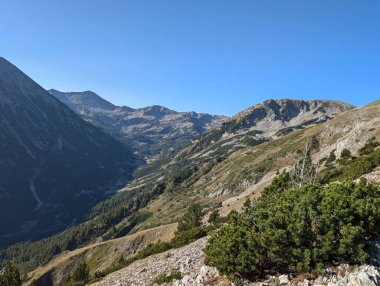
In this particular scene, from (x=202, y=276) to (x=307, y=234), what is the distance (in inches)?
401

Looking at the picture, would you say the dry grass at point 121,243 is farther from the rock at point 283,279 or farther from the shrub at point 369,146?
the rock at point 283,279

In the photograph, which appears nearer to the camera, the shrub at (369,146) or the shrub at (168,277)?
the shrub at (168,277)

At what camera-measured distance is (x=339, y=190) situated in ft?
82.8

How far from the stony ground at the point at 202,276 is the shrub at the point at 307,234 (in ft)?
2.46

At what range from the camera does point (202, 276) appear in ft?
98.1

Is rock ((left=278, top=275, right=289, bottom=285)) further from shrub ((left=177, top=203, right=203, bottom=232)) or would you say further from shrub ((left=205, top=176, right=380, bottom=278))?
shrub ((left=177, top=203, right=203, bottom=232))

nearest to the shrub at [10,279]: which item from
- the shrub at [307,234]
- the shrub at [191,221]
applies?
the shrub at [191,221]

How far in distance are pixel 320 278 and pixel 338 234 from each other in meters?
3.06

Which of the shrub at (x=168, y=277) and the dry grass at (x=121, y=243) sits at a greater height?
the shrub at (x=168, y=277)

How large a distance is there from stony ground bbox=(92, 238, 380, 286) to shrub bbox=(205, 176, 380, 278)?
0.75 meters

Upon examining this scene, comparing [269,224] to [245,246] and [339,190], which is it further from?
[339,190]

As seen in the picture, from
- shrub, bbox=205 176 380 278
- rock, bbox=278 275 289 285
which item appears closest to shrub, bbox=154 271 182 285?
shrub, bbox=205 176 380 278

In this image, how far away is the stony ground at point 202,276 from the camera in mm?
20859

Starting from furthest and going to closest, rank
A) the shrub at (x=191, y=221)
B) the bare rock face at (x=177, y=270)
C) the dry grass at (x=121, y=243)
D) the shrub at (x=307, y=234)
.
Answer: the dry grass at (x=121, y=243)
the shrub at (x=191, y=221)
the bare rock face at (x=177, y=270)
the shrub at (x=307, y=234)
